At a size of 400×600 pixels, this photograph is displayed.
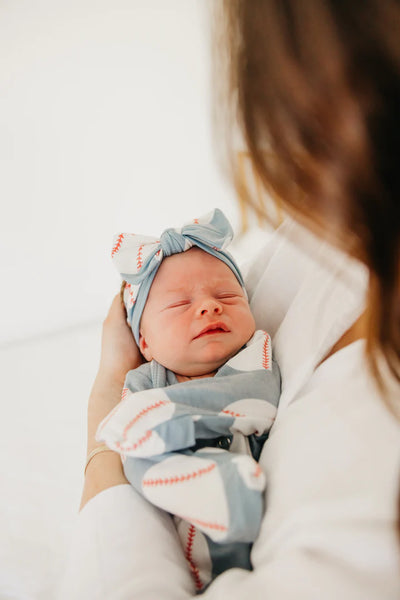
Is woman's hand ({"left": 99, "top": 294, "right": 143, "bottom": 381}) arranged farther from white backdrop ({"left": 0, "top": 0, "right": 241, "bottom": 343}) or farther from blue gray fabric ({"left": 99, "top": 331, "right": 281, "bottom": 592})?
white backdrop ({"left": 0, "top": 0, "right": 241, "bottom": 343})

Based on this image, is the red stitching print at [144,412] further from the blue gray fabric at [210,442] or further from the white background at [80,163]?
the white background at [80,163]

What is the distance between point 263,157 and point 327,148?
8cm

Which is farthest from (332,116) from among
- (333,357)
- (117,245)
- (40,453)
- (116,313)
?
(40,453)

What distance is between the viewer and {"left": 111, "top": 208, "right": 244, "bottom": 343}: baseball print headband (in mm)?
1021

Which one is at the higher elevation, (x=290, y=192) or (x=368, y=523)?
(x=290, y=192)

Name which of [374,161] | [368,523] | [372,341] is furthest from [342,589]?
[374,161]

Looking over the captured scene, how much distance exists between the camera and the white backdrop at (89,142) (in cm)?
148

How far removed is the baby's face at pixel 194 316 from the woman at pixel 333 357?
0.31 m

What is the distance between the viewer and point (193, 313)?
94 cm

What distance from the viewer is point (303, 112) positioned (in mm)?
447

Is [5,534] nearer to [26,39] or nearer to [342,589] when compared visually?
[342,589]

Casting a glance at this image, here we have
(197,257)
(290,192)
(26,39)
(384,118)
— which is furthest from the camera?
(26,39)

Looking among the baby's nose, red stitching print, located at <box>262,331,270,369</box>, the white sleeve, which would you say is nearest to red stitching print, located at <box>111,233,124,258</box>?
the baby's nose

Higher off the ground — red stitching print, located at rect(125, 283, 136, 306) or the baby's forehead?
the baby's forehead
